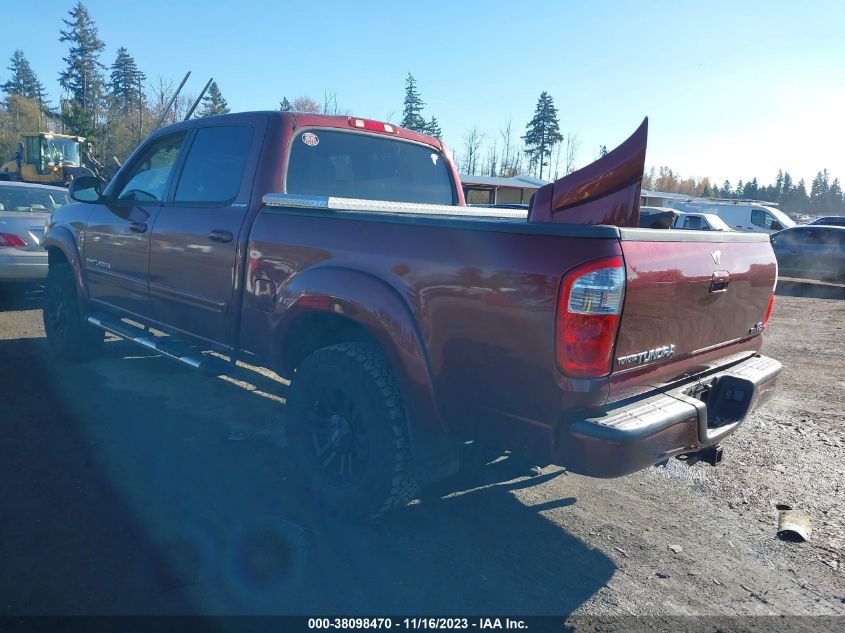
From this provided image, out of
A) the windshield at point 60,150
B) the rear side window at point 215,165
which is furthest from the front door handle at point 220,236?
the windshield at point 60,150

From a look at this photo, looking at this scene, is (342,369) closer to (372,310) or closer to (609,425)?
(372,310)

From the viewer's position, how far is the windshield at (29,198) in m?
8.68

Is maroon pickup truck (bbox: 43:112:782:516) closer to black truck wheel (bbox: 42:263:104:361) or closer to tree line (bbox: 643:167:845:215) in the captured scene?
black truck wheel (bbox: 42:263:104:361)

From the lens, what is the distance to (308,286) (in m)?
3.27

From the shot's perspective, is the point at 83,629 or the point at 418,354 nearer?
the point at 83,629

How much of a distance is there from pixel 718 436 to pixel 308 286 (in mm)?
2132

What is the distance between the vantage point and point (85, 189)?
5.20 metres

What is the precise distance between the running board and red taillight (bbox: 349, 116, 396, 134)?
1.84m

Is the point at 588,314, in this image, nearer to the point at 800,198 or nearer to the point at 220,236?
the point at 220,236

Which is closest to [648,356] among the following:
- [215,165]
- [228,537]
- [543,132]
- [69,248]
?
[228,537]

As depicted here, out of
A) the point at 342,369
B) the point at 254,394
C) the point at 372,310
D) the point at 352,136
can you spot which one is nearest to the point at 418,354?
the point at 372,310

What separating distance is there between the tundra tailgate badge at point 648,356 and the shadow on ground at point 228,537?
3.54 feet

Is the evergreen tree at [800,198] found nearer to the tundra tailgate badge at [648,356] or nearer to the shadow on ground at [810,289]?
the shadow on ground at [810,289]

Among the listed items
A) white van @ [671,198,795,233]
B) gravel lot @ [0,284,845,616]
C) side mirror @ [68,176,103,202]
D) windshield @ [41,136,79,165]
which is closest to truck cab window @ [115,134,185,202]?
side mirror @ [68,176,103,202]
